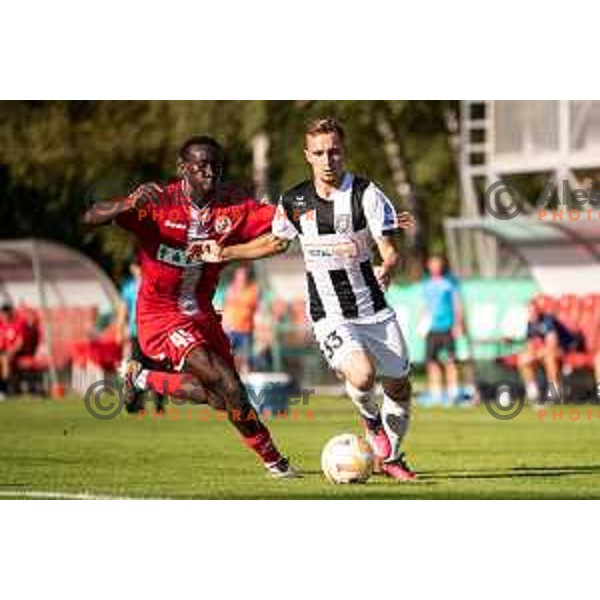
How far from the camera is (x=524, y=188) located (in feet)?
120

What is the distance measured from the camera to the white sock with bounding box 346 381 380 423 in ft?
46.1

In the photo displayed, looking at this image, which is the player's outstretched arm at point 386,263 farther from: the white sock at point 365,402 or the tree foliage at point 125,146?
the tree foliage at point 125,146

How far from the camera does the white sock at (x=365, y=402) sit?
553 inches

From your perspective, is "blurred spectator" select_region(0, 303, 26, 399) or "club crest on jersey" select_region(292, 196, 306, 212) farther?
"blurred spectator" select_region(0, 303, 26, 399)

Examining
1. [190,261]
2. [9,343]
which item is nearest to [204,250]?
[190,261]

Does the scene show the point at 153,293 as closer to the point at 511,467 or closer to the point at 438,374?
the point at 511,467

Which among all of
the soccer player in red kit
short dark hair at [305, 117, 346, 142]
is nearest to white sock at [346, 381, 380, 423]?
the soccer player in red kit

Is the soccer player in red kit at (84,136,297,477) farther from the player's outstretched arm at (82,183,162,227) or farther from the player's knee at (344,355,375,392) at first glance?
the player's knee at (344,355,375,392)

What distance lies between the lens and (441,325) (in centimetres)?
2395

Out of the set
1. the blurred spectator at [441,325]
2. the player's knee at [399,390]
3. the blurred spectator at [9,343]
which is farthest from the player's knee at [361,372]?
the blurred spectator at [9,343]

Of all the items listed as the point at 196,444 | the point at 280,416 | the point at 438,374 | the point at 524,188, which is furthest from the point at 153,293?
the point at 524,188

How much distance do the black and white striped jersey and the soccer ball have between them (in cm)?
87
